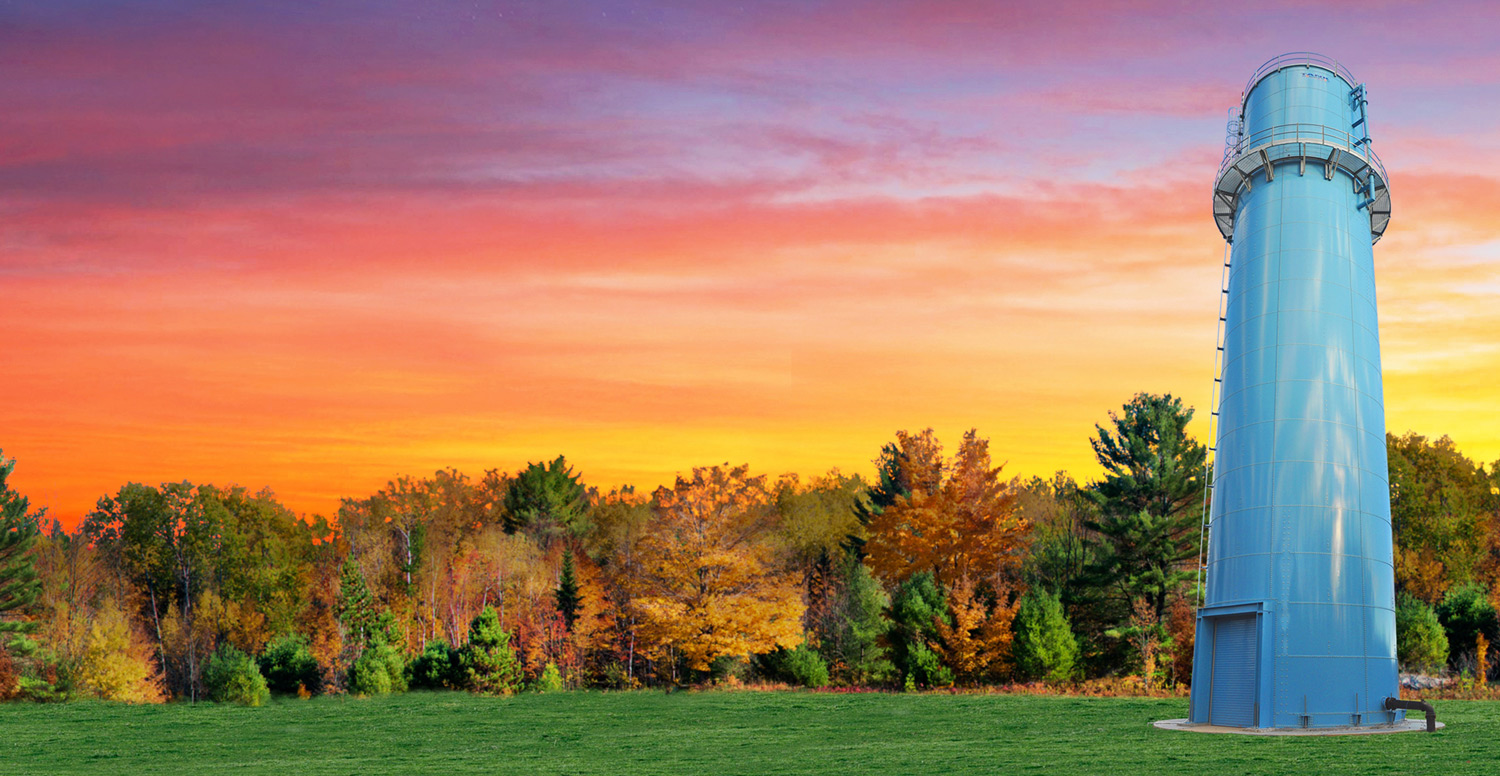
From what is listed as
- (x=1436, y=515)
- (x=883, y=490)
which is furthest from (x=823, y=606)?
(x=1436, y=515)

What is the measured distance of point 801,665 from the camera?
46.2m

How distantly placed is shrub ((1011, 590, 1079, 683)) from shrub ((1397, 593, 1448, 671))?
460 inches

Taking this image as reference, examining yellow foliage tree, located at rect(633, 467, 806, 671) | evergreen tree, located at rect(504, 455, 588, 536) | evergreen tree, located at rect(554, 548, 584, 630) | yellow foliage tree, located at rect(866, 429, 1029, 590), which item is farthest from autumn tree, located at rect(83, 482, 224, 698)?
yellow foliage tree, located at rect(866, 429, 1029, 590)

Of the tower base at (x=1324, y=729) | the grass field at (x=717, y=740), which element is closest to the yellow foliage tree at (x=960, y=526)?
the grass field at (x=717, y=740)

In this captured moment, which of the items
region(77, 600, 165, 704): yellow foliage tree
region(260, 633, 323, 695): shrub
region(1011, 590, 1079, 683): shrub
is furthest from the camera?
region(260, 633, 323, 695): shrub

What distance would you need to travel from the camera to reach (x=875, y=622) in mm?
47875

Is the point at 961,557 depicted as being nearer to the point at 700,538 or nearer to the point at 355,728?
the point at 700,538

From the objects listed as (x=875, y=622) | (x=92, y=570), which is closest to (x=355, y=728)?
(x=875, y=622)

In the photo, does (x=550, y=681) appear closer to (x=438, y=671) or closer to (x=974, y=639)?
(x=438, y=671)

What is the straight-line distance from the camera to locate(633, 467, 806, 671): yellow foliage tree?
44531mm

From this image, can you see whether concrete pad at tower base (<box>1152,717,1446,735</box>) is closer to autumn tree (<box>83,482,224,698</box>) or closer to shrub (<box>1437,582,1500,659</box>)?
shrub (<box>1437,582,1500,659</box>)

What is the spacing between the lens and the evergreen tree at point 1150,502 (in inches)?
1769

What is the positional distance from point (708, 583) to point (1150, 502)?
18480mm

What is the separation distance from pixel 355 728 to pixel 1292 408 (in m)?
25.1
